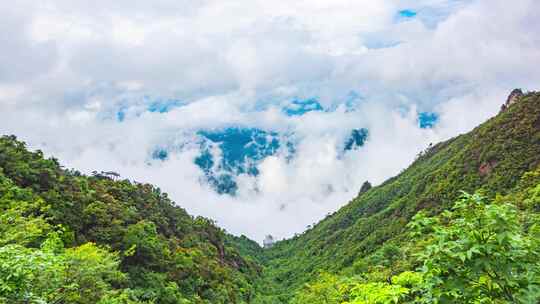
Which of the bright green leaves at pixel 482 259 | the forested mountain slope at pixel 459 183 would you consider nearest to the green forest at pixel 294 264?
the bright green leaves at pixel 482 259

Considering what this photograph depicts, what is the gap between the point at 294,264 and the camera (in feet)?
472

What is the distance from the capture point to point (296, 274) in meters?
126

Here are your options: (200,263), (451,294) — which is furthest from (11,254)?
(200,263)

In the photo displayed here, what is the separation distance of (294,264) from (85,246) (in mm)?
125607

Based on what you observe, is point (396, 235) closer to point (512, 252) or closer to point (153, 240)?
point (153, 240)

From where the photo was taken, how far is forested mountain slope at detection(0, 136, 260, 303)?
14.4 m

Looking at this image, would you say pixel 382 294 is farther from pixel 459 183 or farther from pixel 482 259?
pixel 459 183

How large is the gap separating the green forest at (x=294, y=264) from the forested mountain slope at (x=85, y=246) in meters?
0.09

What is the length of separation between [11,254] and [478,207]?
9.23 metres

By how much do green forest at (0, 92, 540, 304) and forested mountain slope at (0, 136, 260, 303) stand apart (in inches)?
3.6

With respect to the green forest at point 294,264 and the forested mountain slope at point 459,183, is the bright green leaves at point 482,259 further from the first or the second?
the forested mountain slope at point 459,183

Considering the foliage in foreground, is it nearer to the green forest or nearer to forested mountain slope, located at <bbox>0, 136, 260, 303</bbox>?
the green forest

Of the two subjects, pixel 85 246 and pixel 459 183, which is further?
pixel 459 183

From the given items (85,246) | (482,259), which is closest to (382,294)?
(482,259)
